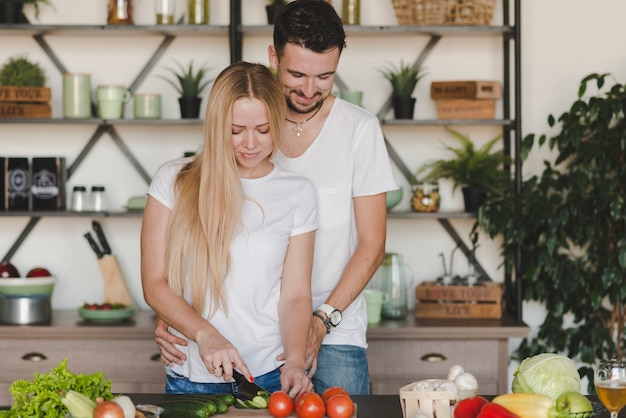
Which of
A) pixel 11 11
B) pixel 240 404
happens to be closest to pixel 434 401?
pixel 240 404

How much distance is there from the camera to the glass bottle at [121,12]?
155 inches

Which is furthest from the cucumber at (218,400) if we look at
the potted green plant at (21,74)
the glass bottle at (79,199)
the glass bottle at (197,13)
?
the potted green plant at (21,74)

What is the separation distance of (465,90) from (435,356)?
1.14 meters

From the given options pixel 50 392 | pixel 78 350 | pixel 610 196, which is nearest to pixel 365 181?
pixel 50 392

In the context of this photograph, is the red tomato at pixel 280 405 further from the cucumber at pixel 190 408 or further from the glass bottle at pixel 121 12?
the glass bottle at pixel 121 12

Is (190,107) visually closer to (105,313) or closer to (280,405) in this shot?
(105,313)

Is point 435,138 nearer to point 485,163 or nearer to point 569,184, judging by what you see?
point 485,163

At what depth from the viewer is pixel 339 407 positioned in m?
1.80

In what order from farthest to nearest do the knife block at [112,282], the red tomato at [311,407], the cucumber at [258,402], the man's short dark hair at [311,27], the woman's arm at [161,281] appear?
the knife block at [112,282] → the man's short dark hair at [311,27] → the woman's arm at [161,281] → the cucumber at [258,402] → the red tomato at [311,407]

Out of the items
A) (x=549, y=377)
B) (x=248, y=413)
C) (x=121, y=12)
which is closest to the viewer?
(x=549, y=377)

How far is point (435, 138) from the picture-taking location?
4.16 metres

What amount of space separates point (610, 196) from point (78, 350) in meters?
2.23

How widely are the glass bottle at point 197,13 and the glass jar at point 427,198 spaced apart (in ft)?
3.85

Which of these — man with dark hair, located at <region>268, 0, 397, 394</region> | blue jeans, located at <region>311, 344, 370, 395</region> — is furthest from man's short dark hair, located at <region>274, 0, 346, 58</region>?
blue jeans, located at <region>311, 344, 370, 395</region>
